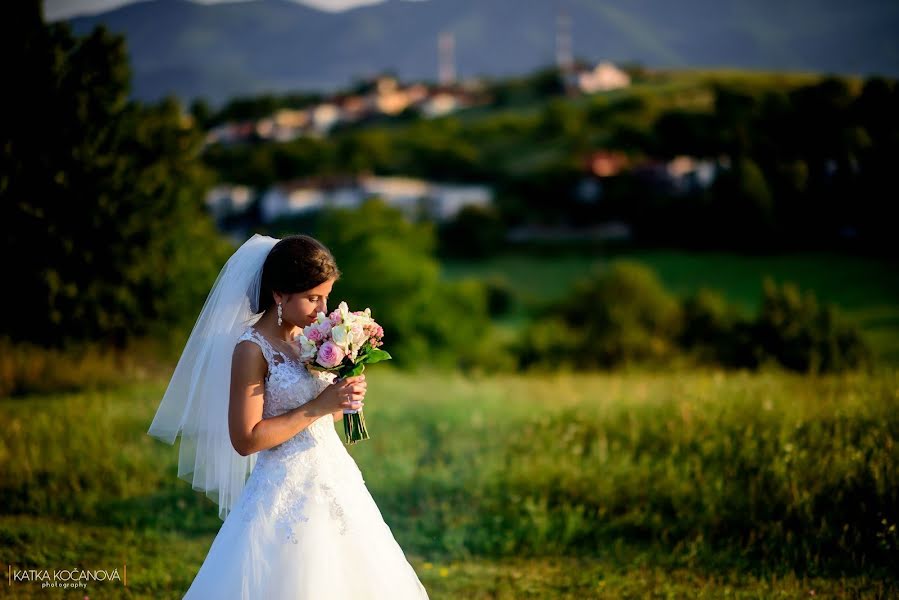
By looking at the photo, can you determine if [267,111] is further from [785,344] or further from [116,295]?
[116,295]

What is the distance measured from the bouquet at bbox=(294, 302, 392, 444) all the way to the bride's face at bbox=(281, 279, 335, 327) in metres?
0.10

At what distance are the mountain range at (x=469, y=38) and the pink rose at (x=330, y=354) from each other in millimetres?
13690

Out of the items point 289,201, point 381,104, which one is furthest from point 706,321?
point 381,104

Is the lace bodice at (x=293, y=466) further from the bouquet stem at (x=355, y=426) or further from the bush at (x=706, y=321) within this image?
the bush at (x=706, y=321)

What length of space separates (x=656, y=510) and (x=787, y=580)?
1.45 metres

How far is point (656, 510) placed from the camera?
713cm

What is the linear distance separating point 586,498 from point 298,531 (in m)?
3.90

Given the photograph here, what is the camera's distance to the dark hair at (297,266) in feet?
13.1

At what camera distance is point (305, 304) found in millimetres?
4062

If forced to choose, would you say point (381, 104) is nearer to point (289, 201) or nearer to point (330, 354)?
point (289, 201)

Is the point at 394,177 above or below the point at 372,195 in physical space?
above

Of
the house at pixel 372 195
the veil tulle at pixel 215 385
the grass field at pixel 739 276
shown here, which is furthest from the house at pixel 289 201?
the veil tulle at pixel 215 385

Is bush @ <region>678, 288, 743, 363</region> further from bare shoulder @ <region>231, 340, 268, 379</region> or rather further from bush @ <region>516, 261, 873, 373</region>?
bare shoulder @ <region>231, 340, 268, 379</region>

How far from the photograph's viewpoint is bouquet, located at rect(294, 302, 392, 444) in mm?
3822
